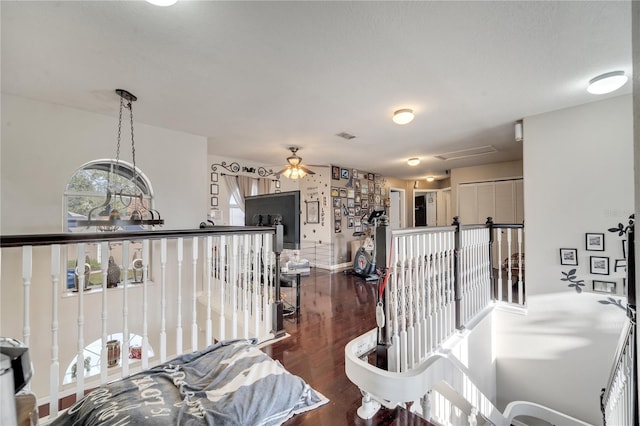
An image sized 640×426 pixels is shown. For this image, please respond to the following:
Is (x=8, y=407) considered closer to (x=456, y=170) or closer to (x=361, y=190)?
(x=361, y=190)

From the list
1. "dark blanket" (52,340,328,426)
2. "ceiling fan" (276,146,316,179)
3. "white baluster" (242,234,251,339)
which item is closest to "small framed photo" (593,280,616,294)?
"dark blanket" (52,340,328,426)

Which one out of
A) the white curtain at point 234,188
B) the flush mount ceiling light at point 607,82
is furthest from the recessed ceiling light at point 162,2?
the white curtain at point 234,188

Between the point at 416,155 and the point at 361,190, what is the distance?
1.88 meters

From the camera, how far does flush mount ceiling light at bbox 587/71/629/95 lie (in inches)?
95.3

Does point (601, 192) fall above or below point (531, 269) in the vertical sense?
above

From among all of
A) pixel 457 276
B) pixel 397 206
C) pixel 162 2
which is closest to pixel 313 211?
pixel 397 206

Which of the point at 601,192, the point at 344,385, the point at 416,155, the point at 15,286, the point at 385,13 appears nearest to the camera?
the point at 385,13

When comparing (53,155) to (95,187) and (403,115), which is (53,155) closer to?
(95,187)

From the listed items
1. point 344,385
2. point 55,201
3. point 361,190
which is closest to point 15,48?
point 55,201

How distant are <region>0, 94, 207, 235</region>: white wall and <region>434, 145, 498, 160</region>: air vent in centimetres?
501

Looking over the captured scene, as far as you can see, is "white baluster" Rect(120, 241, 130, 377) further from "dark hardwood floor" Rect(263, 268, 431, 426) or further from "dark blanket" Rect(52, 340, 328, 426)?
"dark hardwood floor" Rect(263, 268, 431, 426)

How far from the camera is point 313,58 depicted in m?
2.14

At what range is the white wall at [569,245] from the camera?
290 cm

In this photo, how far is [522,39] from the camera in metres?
1.95
